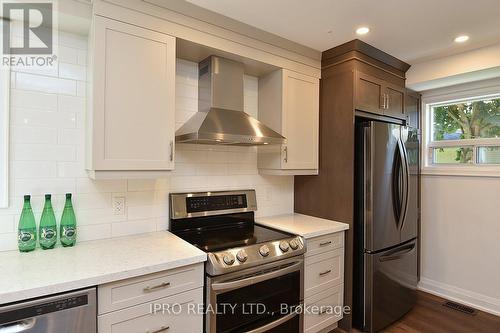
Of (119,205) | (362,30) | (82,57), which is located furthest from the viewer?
(362,30)

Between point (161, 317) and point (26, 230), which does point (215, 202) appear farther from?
point (26, 230)

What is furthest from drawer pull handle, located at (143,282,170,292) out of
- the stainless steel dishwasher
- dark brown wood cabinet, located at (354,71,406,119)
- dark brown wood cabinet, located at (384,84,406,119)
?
dark brown wood cabinet, located at (384,84,406,119)

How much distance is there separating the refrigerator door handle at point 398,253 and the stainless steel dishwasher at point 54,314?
2147 mm

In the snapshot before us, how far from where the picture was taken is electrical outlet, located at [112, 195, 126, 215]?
6.20 ft

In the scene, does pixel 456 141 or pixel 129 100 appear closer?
pixel 129 100

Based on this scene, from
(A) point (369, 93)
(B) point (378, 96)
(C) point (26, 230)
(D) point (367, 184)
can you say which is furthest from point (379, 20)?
(C) point (26, 230)

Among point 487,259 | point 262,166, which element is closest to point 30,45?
point 262,166

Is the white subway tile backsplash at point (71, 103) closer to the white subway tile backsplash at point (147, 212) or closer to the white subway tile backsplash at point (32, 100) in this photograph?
the white subway tile backsplash at point (32, 100)

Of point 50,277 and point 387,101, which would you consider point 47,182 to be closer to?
point 50,277

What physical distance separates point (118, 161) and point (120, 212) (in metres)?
0.47

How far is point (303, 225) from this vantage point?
232 cm

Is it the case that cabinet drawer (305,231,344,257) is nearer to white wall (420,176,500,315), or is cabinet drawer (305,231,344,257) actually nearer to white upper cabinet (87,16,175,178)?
white upper cabinet (87,16,175,178)

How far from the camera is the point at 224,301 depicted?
163 cm

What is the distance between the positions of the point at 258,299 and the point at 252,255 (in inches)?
12.0
